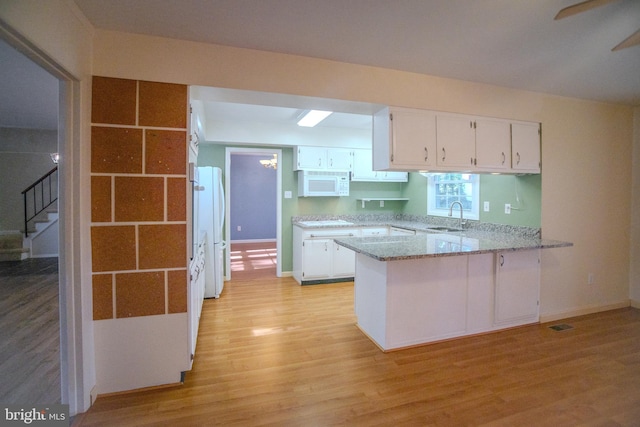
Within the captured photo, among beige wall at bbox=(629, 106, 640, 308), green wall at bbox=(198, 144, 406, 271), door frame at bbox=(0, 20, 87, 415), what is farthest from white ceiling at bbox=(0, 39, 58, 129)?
beige wall at bbox=(629, 106, 640, 308)

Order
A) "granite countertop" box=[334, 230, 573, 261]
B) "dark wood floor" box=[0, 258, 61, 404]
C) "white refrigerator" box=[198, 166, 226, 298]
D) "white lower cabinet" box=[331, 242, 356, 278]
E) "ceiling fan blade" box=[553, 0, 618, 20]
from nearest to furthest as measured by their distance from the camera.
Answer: "ceiling fan blade" box=[553, 0, 618, 20], "dark wood floor" box=[0, 258, 61, 404], "granite countertop" box=[334, 230, 573, 261], "white refrigerator" box=[198, 166, 226, 298], "white lower cabinet" box=[331, 242, 356, 278]

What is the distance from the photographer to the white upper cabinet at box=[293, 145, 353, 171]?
462 cm

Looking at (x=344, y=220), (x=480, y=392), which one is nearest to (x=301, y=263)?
(x=344, y=220)

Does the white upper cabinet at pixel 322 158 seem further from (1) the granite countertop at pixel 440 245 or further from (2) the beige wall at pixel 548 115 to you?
(2) the beige wall at pixel 548 115

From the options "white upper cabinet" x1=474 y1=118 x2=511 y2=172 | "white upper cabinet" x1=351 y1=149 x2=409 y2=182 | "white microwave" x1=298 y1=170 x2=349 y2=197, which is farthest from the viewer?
"white upper cabinet" x1=351 y1=149 x2=409 y2=182

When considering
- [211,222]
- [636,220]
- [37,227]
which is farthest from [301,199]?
[37,227]

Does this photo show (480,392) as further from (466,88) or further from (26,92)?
(26,92)

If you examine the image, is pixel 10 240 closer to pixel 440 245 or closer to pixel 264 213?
pixel 264 213

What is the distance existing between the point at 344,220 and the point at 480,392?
3397 mm

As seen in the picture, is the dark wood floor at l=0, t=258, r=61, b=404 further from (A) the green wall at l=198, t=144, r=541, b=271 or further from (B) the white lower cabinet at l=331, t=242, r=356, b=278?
(B) the white lower cabinet at l=331, t=242, r=356, b=278

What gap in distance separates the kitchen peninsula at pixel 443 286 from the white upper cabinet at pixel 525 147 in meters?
0.72

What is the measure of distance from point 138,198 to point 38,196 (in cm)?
656

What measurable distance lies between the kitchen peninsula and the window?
0.84 m

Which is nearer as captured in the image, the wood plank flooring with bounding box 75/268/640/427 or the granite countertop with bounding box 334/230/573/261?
the wood plank flooring with bounding box 75/268/640/427
